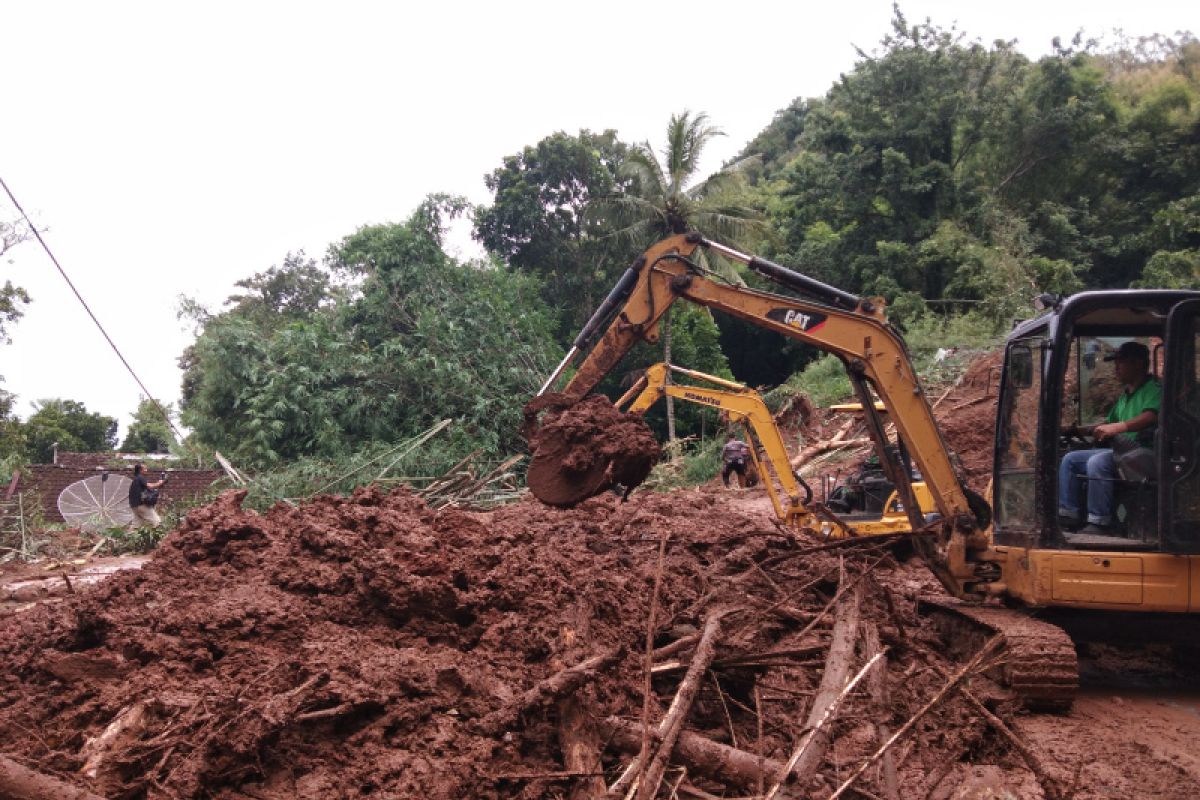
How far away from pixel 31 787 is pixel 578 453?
14.1ft

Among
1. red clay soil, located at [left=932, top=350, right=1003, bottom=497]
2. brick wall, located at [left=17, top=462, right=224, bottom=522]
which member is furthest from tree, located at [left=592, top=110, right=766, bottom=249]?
brick wall, located at [left=17, top=462, right=224, bottom=522]

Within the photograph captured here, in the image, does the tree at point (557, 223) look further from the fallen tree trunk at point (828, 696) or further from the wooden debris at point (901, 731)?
the wooden debris at point (901, 731)

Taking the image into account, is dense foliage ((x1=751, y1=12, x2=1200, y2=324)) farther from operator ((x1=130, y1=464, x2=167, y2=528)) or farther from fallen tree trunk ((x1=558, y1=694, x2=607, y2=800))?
fallen tree trunk ((x1=558, y1=694, x2=607, y2=800))

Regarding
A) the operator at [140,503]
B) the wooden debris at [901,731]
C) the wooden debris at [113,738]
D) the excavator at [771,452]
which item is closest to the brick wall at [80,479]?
the operator at [140,503]

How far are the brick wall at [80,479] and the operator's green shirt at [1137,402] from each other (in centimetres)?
1502

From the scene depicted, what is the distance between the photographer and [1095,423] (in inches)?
230

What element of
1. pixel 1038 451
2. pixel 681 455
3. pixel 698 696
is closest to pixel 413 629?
pixel 698 696

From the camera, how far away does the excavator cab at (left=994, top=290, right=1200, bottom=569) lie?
5117 mm

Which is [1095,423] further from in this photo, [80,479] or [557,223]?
[557,223]

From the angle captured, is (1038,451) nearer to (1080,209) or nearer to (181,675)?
(181,675)

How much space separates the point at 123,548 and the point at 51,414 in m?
34.6

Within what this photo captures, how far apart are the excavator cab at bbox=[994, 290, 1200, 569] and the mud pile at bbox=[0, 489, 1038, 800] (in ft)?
3.67

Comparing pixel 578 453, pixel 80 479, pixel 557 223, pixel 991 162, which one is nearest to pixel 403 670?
pixel 578 453

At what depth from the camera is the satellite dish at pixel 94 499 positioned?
16.2m
